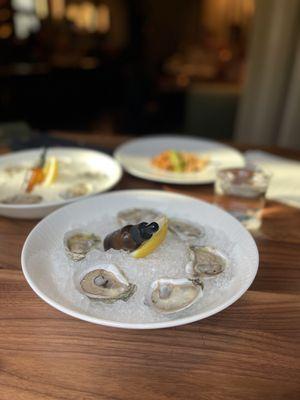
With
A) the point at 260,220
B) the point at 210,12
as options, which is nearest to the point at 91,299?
the point at 260,220

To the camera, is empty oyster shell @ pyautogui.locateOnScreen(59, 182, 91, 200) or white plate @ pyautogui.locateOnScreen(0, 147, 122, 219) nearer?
empty oyster shell @ pyautogui.locateOnScreen(59, 182, 91, 200)

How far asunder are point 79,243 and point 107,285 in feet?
0.42

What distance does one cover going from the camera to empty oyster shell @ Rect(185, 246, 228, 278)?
580mm

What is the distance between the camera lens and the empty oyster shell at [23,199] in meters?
0.80

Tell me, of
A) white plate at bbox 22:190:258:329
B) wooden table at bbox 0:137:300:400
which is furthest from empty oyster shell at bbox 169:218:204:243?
wooden table at bbox 0:137:300:400

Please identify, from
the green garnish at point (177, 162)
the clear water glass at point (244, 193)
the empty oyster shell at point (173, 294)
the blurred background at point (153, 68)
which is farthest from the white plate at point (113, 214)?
the blurred background at point (153, 68)

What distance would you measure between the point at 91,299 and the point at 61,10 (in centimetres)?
522

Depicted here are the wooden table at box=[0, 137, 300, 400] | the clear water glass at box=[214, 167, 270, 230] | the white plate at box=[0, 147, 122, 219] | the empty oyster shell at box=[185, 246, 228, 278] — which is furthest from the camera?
the white plate at box=[0, 147, 122, 219]

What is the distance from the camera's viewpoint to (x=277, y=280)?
0.63 m

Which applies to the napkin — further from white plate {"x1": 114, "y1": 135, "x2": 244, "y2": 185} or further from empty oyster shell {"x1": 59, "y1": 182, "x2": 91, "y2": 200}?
empty oyster shell {"x1": 59, "y1": 182, "x2": 91, "y2": 200}

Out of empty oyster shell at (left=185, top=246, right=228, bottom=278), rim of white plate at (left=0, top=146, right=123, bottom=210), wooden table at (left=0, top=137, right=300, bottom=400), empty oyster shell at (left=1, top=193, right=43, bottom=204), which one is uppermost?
rim of white plate at (left=0, top=146, right=123, bottom=210)

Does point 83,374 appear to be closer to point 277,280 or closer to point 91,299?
point 91,299

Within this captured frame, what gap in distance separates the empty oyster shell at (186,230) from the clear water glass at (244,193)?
0.16 metres

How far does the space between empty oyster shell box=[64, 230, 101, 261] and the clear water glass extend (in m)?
0.35
